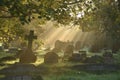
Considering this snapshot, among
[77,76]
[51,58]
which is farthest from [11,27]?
[77,76]

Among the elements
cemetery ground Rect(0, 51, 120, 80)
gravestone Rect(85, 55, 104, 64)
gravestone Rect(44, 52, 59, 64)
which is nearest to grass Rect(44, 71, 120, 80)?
cemetery ground Rect(0, 51, 120, 80)

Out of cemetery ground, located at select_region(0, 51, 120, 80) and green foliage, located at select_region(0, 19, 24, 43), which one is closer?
cemetery ground, located at select_region(0, 51, 120, 80)

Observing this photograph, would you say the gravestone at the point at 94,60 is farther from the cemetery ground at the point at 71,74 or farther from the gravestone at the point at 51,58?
the cemetery ground at the point at 71,74

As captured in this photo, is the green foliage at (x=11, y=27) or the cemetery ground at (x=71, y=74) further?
the green foliage at (x=11, y=27)

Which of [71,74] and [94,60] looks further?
[94,60]

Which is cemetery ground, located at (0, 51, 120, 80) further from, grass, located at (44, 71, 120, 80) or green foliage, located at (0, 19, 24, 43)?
green foliage, located at (0, 19, 24, 43)

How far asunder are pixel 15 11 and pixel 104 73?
10.2m

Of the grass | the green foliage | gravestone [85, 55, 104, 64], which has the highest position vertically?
the green foliage

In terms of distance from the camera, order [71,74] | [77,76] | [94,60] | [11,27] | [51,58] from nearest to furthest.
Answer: [77,76] < [71,74] < [11,27] < [51,58] < [94,60]

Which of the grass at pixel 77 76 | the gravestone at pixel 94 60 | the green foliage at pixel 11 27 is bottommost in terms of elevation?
the gravestone at pixel 94 60

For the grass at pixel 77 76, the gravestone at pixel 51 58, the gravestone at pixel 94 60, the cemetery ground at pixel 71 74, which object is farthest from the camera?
the gravestone at pixel 94 60

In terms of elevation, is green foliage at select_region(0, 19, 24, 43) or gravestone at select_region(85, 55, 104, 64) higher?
green foliage at select_region(0, 19, 24, 43)

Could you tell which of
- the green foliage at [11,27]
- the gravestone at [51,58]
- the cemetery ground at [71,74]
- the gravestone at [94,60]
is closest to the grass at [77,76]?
the cemetery ground at [71,74]

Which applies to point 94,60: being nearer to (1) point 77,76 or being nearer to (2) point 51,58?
(2) point 51,58
